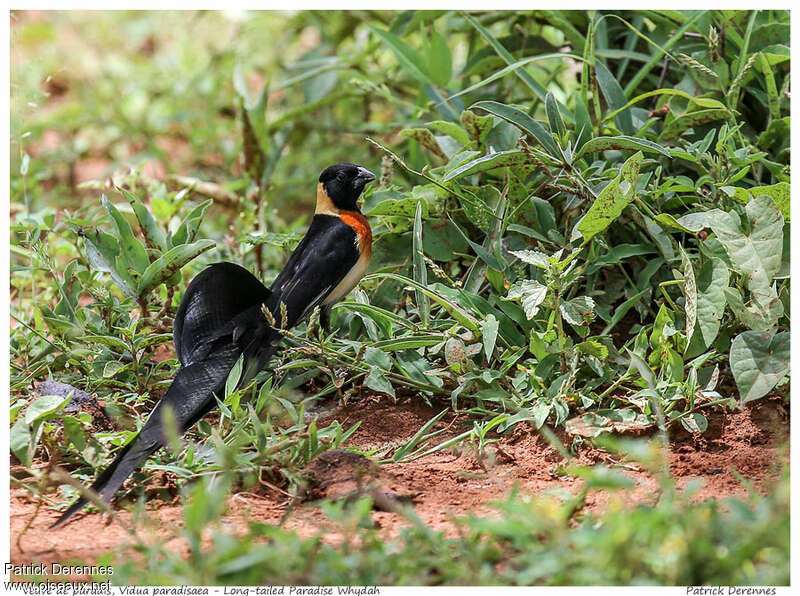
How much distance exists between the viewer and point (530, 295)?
264 cm

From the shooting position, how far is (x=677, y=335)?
263 centimetres

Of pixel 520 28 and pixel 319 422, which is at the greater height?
pixel 520 28

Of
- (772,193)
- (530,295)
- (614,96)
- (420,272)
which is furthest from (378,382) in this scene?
(614,96)

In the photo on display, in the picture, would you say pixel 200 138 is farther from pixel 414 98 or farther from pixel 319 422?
pixel 319 422

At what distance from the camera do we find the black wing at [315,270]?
2.93m

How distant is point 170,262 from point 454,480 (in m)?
1.29

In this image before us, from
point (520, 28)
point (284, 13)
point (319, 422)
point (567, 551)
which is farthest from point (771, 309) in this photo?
point (284, 13)

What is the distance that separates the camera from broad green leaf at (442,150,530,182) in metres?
2.86

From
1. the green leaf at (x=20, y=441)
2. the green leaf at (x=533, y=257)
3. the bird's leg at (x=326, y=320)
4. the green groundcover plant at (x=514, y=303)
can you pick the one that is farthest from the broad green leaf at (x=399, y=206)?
the green leaf at (x=20, y=441)

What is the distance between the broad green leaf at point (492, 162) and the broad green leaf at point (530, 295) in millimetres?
438

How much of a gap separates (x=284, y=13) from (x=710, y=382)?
3.63 meters

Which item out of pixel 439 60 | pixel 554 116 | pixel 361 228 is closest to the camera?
pixel 554 116

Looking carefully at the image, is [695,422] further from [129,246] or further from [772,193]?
[129,246]

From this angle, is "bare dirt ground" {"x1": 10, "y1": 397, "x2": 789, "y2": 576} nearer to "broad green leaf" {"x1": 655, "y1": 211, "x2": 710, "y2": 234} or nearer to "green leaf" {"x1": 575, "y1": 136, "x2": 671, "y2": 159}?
A: "broad green leaf" {"x1": 655, "y1": 211, "x2": 710, "y2": 234}
